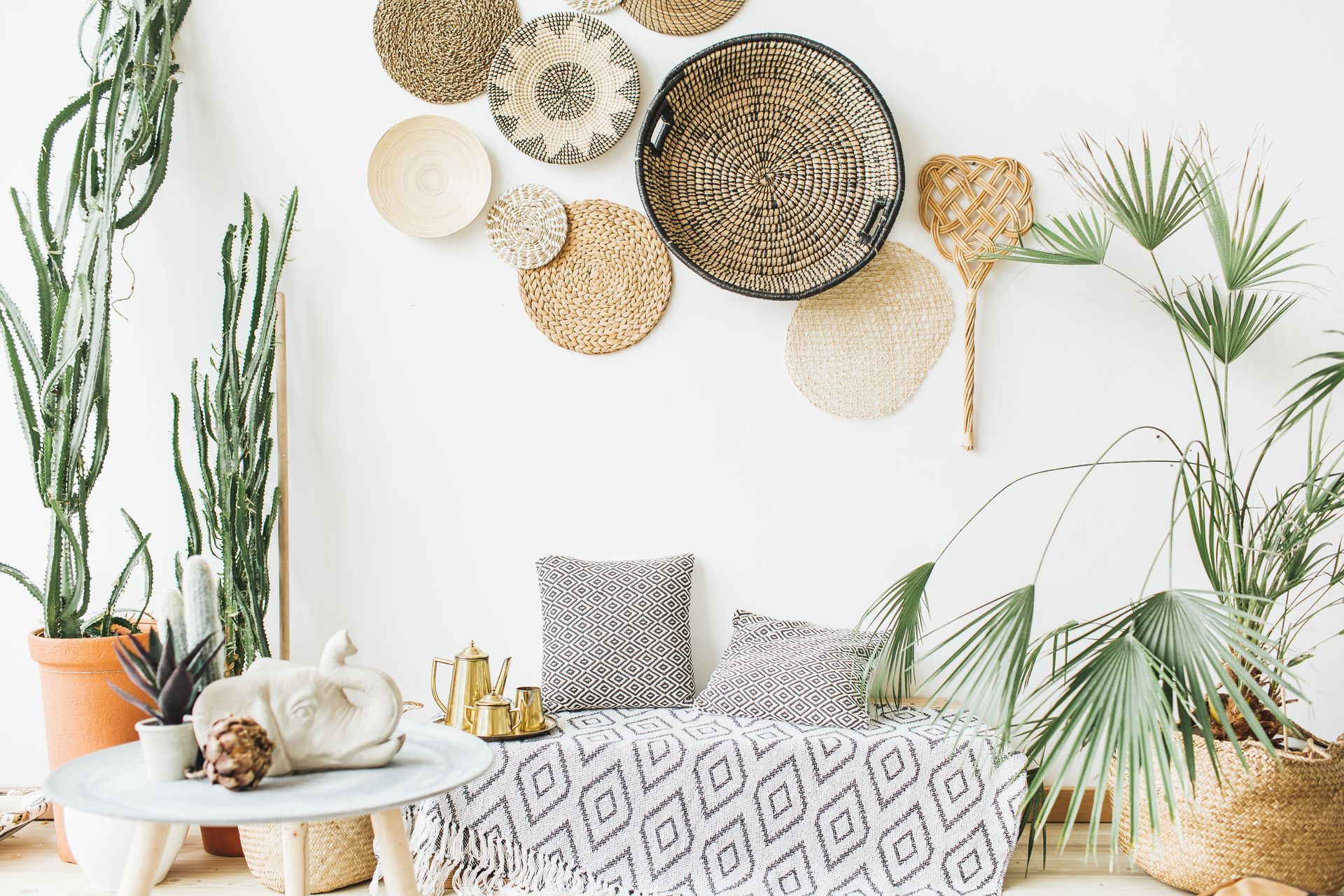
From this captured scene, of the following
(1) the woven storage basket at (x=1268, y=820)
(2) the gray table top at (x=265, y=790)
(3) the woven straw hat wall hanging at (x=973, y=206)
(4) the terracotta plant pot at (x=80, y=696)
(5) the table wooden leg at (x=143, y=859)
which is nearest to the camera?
(2) the gray table top at (x=265, y=790)

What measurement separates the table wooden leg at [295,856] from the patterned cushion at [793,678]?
3.65ft

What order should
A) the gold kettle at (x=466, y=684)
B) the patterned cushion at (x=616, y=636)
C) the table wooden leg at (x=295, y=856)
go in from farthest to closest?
the patterned cushion at (x=616, y=636) → the gold kettle at (x=466, y=684) → the table wooden leg at (x=295, y=856)

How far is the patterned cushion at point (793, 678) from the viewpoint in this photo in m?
2.36

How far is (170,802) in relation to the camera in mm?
1300

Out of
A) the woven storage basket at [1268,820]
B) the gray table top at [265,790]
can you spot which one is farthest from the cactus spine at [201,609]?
the woven storage basket at [1268,820]

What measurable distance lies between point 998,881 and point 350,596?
72.3 inches

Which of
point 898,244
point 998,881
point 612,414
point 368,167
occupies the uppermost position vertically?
point 368,167

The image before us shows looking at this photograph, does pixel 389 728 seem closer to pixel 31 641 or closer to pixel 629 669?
pixel 629 669

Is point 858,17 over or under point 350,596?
over

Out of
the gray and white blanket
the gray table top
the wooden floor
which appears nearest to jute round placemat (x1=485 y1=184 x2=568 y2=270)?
the gray and white blanket

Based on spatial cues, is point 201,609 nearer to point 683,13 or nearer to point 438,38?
point 438,38

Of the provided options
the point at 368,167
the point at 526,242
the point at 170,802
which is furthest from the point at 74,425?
the point at 170,802

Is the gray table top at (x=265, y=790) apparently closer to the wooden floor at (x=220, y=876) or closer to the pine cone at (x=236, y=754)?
the pine cone at (x=236, y=754)

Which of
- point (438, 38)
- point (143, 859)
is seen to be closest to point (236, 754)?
point (143, 859)
